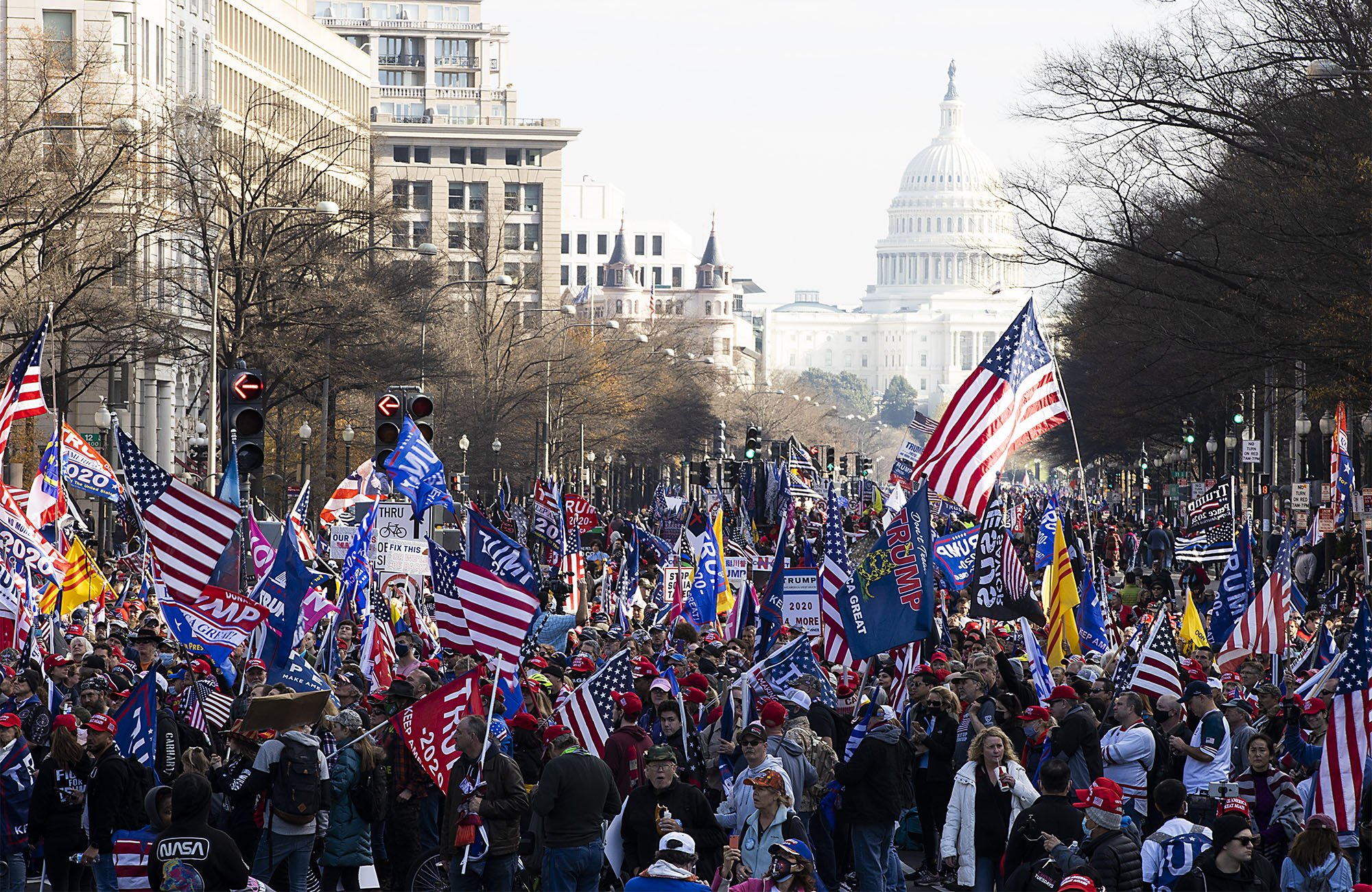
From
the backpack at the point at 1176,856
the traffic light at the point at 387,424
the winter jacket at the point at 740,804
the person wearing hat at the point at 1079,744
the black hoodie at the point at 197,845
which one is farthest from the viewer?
the traffic light at the point at 387,424

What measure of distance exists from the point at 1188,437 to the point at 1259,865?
4970cm

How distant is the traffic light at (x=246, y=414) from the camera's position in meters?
19.4

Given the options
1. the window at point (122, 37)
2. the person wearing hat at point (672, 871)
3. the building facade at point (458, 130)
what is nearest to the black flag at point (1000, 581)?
the person wearing hat at point (672, 871)

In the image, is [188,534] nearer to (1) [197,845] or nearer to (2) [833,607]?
(2) [833,607]

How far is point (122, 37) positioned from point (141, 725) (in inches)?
2188

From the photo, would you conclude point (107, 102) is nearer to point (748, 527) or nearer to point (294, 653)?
point (748, 527)

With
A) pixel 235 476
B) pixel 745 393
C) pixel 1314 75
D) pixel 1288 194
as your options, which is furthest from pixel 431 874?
pixel 745 393

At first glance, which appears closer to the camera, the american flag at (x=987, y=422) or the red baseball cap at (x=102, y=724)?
the red baseball cap at (x=102, y=724)

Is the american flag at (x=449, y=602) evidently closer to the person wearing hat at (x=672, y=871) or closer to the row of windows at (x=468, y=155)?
the person wearing hat at (x=672, y=871)

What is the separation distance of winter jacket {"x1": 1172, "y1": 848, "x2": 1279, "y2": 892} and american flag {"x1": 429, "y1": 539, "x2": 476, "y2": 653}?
212 inches

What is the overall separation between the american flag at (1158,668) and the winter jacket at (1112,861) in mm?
4885

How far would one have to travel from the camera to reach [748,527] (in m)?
42.4

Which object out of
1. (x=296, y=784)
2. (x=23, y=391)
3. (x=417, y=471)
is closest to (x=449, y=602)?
(x=296, y=784)

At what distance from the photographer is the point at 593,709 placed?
46.8 ft
